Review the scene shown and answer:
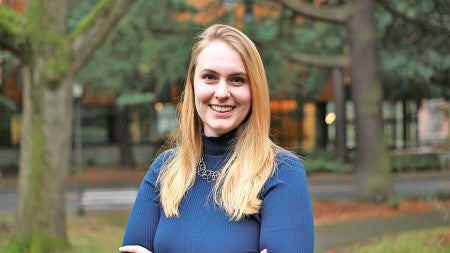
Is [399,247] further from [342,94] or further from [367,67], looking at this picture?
[342,94]

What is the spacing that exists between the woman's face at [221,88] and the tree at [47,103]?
24.8ft

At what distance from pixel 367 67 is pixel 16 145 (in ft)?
79.1

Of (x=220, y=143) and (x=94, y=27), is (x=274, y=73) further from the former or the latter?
(x=220, y=143)

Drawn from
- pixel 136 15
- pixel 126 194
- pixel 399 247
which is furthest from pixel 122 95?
pixel 399 247

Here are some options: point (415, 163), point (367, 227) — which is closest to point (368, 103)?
point (367, 227)

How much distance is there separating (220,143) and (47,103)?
7.75 metres

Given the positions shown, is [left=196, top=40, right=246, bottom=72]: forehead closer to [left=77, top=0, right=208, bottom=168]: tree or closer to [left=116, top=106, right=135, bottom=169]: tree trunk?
[left=77, top=0, right=208, bottom=168]: tree

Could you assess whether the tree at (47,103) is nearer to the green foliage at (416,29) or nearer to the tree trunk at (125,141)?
the green foliage at (416,29)

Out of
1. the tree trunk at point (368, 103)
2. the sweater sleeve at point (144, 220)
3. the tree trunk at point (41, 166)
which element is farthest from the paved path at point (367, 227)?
the sweater sleeve at point (144, 220)

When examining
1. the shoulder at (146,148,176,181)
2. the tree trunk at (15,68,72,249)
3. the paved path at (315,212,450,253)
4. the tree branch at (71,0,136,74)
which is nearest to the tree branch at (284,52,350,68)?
the paved path at (315,212,450,253)

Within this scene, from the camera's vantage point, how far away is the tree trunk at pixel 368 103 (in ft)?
51.0

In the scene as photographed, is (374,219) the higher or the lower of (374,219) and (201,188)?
the lower

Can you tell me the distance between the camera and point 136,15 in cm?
1736

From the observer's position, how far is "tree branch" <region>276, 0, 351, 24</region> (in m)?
15.7
